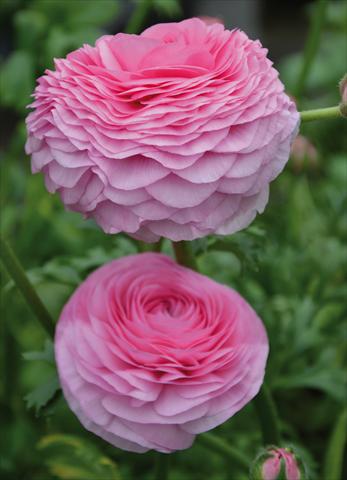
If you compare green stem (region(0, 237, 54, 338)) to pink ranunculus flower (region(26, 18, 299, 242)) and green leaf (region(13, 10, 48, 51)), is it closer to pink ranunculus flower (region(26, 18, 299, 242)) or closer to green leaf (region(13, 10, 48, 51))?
pink ranunculus flower (region(26, 18, 299, 242))

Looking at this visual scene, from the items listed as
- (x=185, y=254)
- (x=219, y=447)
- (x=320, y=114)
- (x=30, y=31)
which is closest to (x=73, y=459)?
(x=219, y=447)

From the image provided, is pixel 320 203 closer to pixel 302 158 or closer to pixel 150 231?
pixel 302 158

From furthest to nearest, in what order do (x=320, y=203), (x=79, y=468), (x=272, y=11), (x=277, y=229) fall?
(x=272, y=11) → (x=320, y=203) → (x=277, y=229) → (x=79, y=468)

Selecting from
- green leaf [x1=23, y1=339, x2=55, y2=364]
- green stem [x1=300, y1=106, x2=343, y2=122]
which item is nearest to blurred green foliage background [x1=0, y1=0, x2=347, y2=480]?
green leaf [x1=23, y1=339, x2=55, y2=364]

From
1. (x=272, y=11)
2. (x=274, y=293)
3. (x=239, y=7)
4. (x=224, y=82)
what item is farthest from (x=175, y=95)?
(x=272, y=11)

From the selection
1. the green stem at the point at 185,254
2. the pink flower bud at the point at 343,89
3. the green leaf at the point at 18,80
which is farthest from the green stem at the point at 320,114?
the green leaf at the point at 18,80

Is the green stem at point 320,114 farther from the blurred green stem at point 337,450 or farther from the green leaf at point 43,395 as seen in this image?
the blurred green stem at point 337,450

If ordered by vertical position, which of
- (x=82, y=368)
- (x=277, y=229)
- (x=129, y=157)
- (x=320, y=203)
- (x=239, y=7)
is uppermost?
(x=129, y=157)

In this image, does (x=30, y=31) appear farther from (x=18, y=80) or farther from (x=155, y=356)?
(x=155, y=356)
